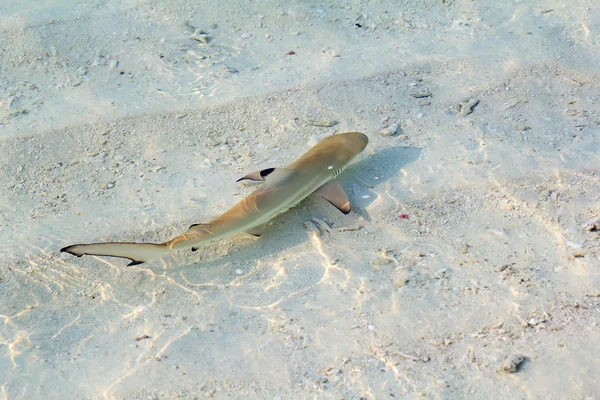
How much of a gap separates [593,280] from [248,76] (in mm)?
3765

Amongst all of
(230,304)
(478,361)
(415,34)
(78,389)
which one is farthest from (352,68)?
(78,389)

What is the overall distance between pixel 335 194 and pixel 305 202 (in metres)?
0.28

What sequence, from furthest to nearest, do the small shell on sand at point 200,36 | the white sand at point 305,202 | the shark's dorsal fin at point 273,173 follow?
the small shell on sand at point 200,36, the shark's dorsal fin at point 273,173, the white sand at point 305,202

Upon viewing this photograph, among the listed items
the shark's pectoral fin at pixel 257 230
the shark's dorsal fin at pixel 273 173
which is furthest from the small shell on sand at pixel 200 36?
the shark's pectoral fin at pixel 257 230

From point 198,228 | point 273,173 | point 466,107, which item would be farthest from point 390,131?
point 198,228

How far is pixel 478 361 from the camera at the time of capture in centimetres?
316

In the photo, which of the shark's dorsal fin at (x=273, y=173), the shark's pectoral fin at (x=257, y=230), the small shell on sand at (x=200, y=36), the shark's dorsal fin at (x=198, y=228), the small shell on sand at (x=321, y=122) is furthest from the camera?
the small shell on sand at (x=200, y=36)

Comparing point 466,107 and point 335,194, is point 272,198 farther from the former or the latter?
point 466,107

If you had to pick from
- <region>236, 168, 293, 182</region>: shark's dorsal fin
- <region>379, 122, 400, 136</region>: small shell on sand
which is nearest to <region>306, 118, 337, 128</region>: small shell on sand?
<region>379, 122, 400, 136</region>: small shell on sand

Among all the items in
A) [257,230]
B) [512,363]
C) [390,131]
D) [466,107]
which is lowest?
[257,230]

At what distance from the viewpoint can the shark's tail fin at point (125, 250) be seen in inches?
144

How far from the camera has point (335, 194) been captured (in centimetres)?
436

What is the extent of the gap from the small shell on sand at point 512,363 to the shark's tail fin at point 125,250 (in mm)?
2096

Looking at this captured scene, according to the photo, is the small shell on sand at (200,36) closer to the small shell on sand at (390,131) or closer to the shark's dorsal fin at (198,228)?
the small shell on sand at (390,131)
